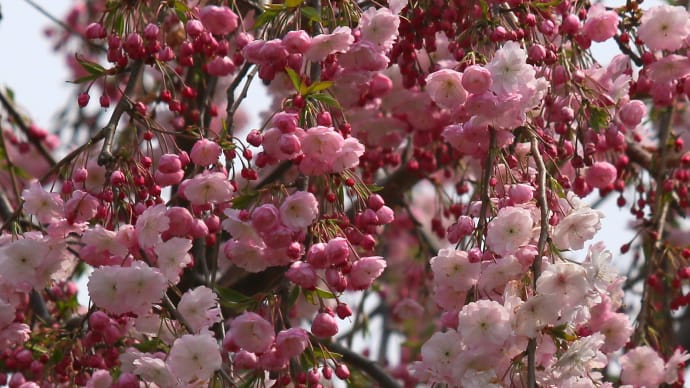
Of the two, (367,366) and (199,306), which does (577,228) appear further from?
(367,366)

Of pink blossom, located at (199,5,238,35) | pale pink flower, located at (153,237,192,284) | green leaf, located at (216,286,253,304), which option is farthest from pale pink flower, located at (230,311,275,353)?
pink blossom, located at (199,5,238,35)

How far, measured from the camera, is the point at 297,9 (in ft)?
9.07

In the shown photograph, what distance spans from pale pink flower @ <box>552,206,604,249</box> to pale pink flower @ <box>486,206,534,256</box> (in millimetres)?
105

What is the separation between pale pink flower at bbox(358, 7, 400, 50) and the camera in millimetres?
2775

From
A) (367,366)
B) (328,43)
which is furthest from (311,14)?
(367,366)

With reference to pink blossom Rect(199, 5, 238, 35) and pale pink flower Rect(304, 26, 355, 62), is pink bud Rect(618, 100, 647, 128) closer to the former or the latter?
pale pink flower Rect(304, 26, 355, 62)

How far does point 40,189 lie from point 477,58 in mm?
1044

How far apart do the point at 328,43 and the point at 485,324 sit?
29.0 inches

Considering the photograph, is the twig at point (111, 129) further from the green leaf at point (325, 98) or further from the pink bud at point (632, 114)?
the pink bud at point (632, 114)

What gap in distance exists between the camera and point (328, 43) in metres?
2.68

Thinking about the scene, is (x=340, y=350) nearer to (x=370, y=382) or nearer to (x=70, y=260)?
(x=370, y=382)

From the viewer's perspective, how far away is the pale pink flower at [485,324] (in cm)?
235

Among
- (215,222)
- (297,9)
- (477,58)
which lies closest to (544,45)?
(477,58)

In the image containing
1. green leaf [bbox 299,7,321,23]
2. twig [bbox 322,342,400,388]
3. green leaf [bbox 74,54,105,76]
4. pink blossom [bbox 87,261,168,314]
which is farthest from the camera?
twig [bbox 322,342,400,388]
